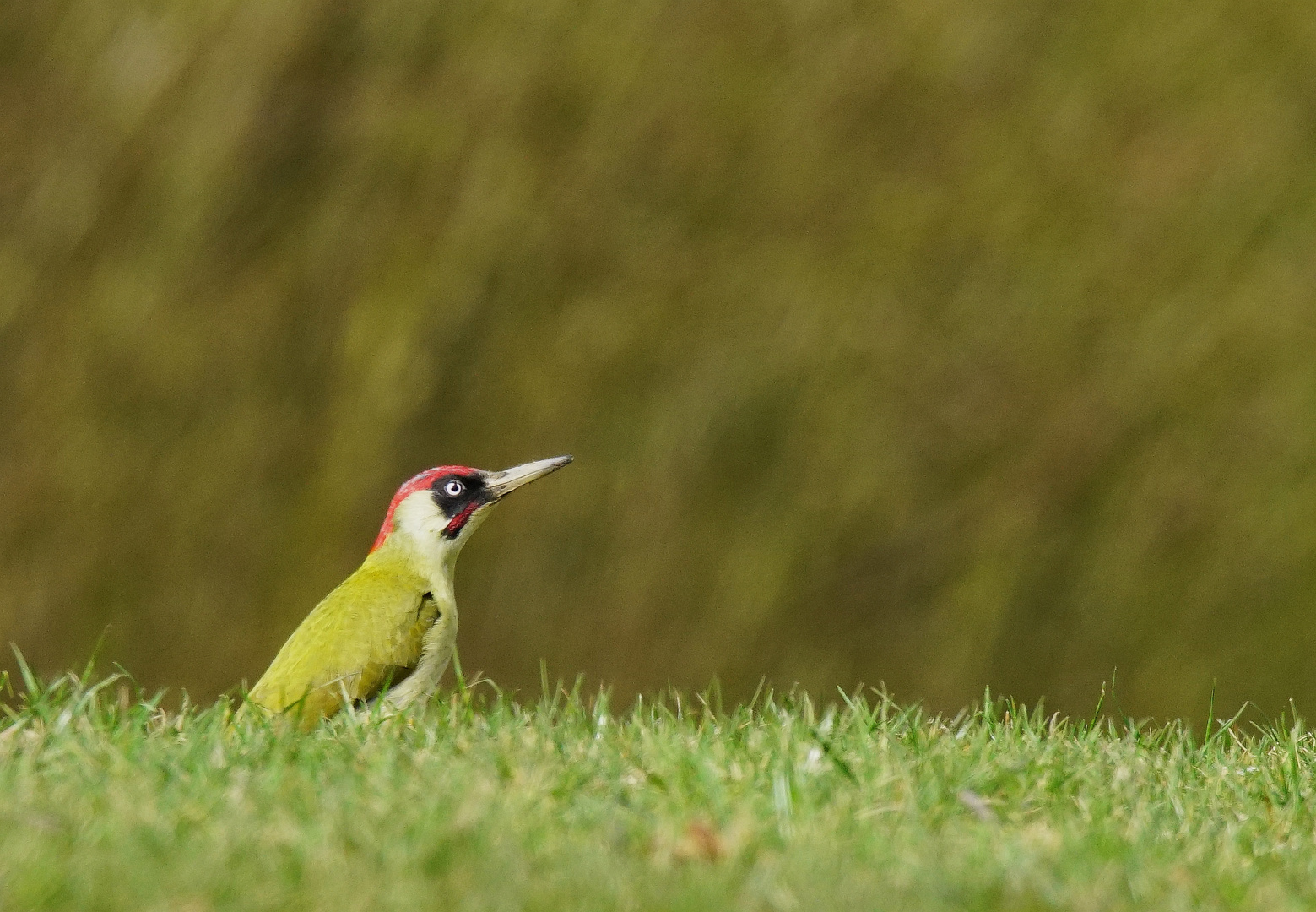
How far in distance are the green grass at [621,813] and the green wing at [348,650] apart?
301mm

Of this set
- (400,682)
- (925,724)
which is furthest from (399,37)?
(925,724)

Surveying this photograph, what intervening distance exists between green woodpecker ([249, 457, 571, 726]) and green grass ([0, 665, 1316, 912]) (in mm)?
343

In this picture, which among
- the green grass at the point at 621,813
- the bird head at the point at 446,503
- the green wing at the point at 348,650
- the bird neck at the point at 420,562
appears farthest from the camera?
the bird head at the point at 446,503

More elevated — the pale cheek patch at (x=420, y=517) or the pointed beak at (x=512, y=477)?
the pointed beak at (x=512, y=477)

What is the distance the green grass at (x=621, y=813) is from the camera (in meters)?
3.39

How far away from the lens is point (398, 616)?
18.8 ft

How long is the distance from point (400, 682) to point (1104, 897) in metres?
2.61

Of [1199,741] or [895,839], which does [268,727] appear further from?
[1199,741]

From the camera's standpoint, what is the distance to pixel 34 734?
179 inches

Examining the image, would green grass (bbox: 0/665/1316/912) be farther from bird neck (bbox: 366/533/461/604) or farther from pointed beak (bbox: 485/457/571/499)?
pointed beak (bbox: 485/457/571/499)

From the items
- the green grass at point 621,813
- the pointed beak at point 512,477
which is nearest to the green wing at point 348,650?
the green grass at point 621,813

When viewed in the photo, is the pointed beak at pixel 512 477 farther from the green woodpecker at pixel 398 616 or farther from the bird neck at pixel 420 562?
the bird neck at pixel 420 562

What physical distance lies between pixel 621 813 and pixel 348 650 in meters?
1.80

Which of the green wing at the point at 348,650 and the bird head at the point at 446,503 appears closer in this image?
the green wing at the point at 348,650
